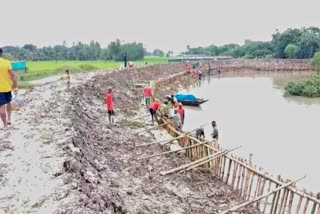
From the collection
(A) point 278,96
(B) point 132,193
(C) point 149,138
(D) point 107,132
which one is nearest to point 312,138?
(C) point 149,138

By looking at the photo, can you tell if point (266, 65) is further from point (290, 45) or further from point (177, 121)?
point (177, 121)

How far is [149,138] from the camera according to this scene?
17031 millimetres

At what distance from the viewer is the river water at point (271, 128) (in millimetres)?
15359

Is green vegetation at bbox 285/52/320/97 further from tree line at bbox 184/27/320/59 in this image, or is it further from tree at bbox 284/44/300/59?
tree line at bbox 184/27/320/59

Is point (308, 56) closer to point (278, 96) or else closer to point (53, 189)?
point (278, 96)

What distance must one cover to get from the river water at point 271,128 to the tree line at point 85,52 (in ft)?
182

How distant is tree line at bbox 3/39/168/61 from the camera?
3590 inches

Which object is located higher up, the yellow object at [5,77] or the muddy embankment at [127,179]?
the yellow object at [5,77]

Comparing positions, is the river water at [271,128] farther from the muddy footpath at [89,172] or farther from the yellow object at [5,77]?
the yellow object at [5,77]

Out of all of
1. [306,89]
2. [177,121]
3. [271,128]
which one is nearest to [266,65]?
[306,89]

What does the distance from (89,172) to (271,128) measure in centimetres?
1590

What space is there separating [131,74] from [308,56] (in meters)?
55.2

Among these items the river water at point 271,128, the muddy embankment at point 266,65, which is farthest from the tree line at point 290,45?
the river water at point 271,128

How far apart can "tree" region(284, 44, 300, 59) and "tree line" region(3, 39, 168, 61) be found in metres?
34.4
